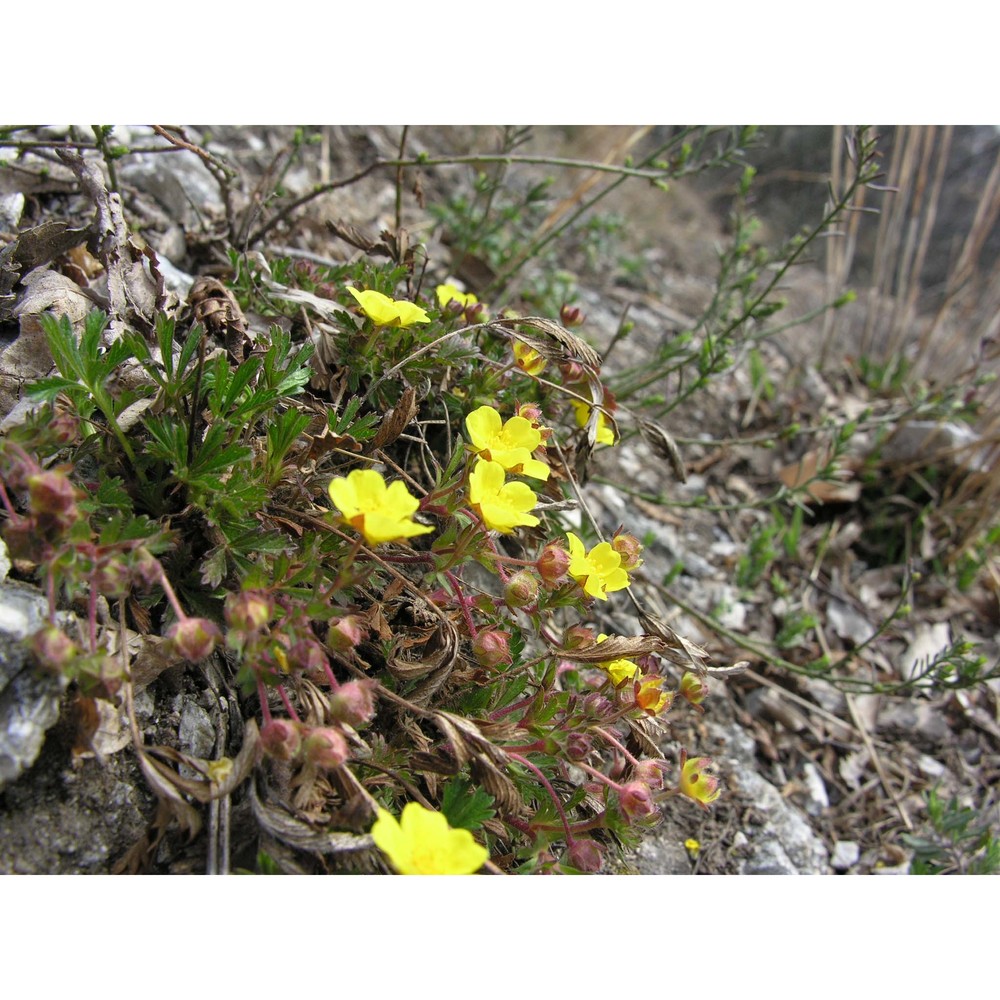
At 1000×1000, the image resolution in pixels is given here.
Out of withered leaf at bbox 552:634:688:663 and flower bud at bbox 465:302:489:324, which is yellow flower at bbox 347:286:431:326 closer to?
flower bud at bbox 465:302:489:324

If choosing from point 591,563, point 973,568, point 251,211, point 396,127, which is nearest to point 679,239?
point 396,127

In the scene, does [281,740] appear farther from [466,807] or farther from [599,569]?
[599,569]

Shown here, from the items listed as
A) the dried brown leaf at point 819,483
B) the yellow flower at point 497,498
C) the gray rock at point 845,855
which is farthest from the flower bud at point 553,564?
the dried brown leaf at point 819,483

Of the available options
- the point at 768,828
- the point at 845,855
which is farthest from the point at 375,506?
the point at 845,855

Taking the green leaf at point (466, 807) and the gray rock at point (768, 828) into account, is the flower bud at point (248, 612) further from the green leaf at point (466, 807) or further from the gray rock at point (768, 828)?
the gray rock at point (768, 828)

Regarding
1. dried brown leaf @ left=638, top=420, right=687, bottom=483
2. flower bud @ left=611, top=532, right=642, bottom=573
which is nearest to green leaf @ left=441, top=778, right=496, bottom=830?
flower bud @ left=611, top=532, right=642, bottom=573

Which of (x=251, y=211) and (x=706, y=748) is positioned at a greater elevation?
(x=251, y=211)

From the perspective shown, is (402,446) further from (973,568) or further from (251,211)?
(973,568)
